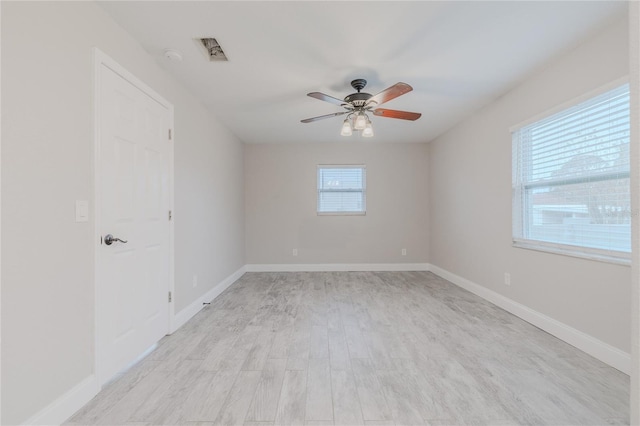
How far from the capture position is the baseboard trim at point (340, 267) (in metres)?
5.22

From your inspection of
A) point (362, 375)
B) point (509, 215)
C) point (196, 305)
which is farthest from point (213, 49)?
point (509, 215)

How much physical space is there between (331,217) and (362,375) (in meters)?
3.57

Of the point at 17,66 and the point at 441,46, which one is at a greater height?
the point at 441,46

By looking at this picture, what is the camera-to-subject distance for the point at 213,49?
2.30 meters

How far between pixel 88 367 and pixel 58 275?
2.05 ft

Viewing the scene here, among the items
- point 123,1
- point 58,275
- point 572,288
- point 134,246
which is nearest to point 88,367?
point 58,275

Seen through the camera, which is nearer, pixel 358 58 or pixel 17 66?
pixel 17 66

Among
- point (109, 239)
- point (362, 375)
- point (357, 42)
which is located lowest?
point (362, 375)

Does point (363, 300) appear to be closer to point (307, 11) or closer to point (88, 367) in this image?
point (88, 367)

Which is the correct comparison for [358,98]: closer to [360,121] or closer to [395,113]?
[360,121]

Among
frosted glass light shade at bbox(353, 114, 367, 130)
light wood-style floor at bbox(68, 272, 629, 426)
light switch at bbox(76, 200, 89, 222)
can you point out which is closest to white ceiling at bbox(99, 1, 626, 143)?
frosted glass light shade at bbox(353, 114, 367, 130)

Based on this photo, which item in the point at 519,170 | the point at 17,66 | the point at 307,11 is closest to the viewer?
the point at 17,66

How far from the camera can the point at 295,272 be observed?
16.9 ft

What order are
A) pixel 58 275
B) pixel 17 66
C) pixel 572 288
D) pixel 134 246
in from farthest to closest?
1. pixel 572 288
2. pixel 134 246
3. pixel 58 275
4. pixel 17 66
